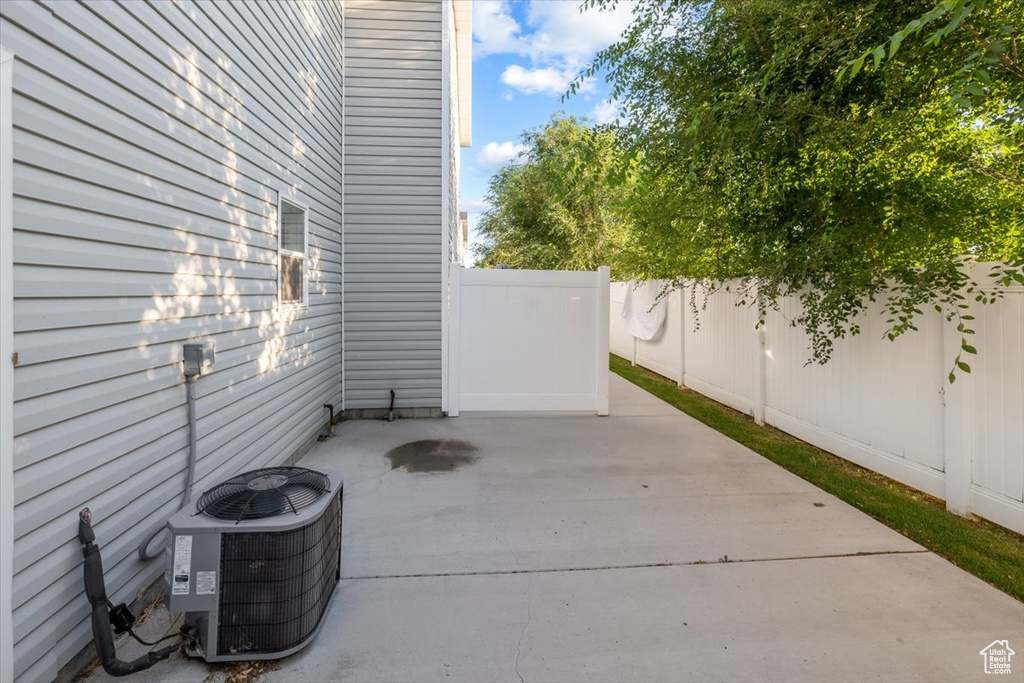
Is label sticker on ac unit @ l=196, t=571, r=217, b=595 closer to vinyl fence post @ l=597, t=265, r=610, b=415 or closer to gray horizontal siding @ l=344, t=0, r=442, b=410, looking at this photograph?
gray horizontal siding @ l=344, t=0, r=442, b=410

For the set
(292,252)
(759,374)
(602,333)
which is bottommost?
(759,374)

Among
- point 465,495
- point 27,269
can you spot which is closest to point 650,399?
point 465,495

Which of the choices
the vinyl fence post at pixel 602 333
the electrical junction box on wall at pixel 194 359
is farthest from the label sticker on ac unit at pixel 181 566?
the vinyl fence post at pixel 602 333

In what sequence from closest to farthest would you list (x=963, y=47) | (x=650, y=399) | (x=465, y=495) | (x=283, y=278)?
Answer: (x=963, y=47), (x=465, y=495), (x=283, y=278), (x=650, y=399)

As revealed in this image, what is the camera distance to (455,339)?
6762 millimetres

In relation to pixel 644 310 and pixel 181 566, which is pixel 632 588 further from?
pixel 644 310

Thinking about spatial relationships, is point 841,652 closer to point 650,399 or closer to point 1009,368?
point 1009,368

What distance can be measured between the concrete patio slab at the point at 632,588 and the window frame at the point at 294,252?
5.08 feet

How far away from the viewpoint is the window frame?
445 cm

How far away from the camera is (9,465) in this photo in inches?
68.6

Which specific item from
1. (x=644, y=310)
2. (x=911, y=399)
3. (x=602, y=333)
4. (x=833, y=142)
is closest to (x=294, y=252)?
(x=602, y=333)

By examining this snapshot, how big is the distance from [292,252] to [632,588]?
381 centimetres

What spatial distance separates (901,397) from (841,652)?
2625 mm

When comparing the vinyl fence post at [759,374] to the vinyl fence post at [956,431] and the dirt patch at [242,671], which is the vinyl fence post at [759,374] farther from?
the dirt patch at [242,671]
